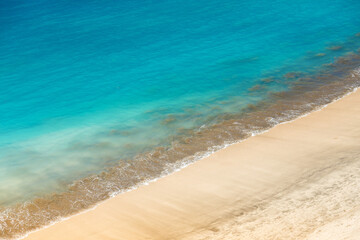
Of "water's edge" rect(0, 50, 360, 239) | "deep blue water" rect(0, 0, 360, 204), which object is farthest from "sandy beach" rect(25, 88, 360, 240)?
"deep blue water" rect(0, 0, 360, 204)

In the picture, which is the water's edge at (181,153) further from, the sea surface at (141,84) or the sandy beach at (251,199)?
the sandy beach at (251,199)

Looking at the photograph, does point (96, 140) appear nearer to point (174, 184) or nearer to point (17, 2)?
point (174, 184)

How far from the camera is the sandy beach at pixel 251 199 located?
654 centimetres

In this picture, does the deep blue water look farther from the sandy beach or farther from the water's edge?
the sandy beach

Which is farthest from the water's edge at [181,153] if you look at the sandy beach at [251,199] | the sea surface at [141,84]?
the sandy beach at [251,199]

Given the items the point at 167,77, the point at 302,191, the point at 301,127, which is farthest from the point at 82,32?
the point at 302,191

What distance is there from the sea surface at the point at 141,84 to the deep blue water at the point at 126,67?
0.04 m

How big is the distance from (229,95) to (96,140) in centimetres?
374

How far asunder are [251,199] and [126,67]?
26.5 ft

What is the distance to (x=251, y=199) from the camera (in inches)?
288

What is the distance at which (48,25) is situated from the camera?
754 inches

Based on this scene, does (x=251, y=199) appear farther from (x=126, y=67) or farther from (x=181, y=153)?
(x=126, y=67)

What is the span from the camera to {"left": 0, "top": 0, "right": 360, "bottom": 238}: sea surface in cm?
884

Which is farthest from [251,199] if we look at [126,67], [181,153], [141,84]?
[126,67]
